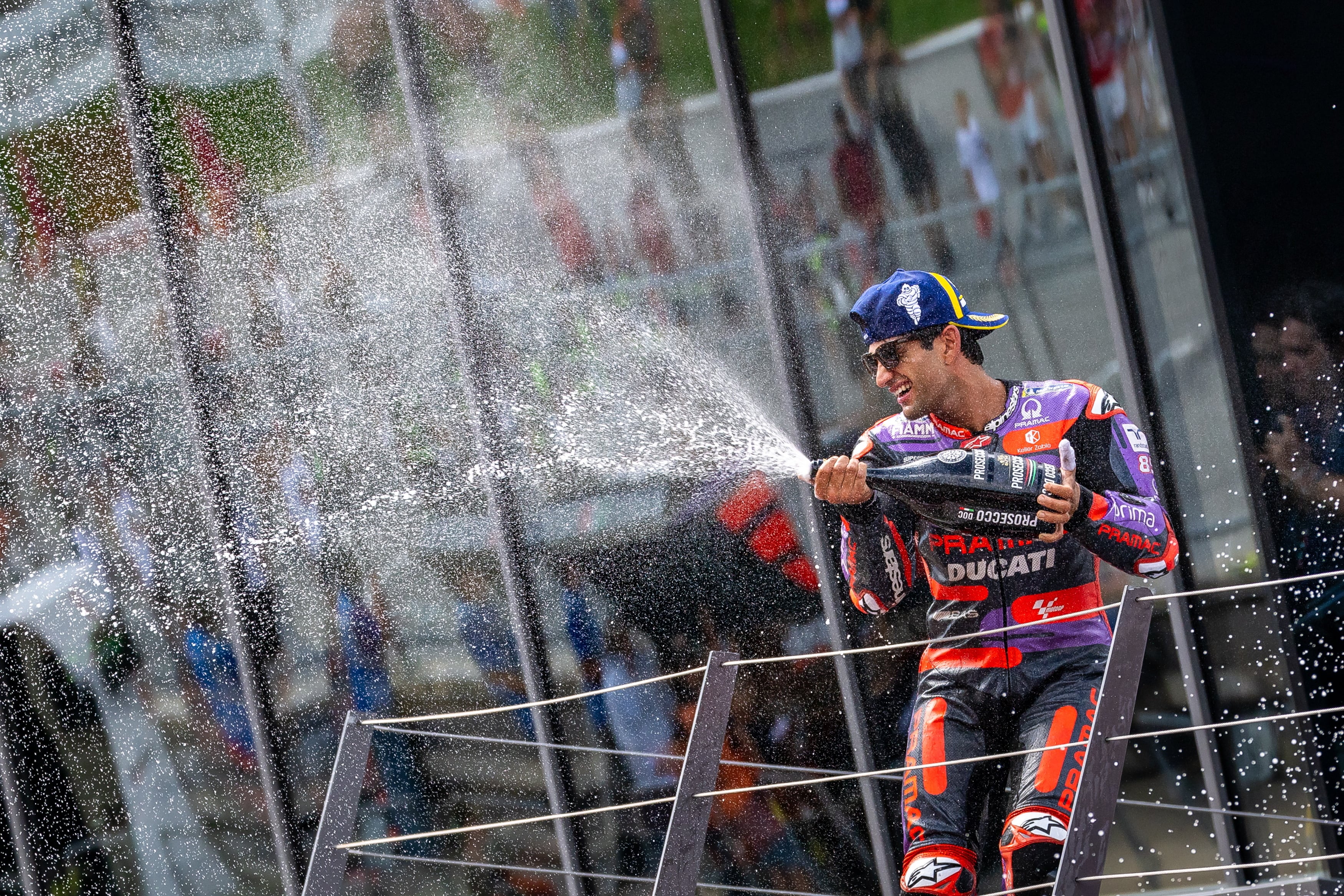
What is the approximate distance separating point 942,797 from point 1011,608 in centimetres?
50

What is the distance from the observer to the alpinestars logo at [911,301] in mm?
3500

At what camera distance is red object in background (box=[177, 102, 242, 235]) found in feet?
17.9

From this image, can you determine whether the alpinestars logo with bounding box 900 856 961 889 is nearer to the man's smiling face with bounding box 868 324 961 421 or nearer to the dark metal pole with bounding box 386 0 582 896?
the man's smiling face with bounding box 868 324 961 421

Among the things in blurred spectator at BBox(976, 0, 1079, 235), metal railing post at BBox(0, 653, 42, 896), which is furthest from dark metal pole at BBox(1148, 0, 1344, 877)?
metal railing post at BBox(0, 653, 42, 896)

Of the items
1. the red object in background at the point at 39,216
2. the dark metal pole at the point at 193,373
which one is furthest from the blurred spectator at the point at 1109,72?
the red object in background at the point at 39,216

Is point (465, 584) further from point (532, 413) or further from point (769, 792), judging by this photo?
point (769, 792)

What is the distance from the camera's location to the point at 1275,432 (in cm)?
418

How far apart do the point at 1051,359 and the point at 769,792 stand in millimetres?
1786

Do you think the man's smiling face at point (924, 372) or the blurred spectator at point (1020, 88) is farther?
the blurred spectator at point (1020, 88)

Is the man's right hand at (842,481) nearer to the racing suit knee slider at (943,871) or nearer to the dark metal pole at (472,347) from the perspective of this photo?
the racing suit knee slider at (943,871)

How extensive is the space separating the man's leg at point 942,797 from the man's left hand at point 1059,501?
1.61 feet

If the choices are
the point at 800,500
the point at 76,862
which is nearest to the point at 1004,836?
the point at 800,500

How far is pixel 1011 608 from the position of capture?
11.6ft

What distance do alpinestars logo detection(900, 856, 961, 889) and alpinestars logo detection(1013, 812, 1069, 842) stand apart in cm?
19
